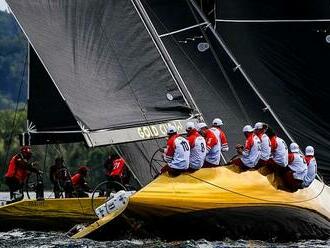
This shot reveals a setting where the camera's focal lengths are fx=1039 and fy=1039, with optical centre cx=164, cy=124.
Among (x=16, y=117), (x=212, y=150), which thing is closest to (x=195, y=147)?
(x=212, y=150)

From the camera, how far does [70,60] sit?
16141 millimetres

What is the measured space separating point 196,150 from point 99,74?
77.3 inches

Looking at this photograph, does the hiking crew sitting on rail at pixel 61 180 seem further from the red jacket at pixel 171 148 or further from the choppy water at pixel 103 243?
the red jacket at pixel 171 148

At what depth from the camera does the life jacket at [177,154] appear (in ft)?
50.9

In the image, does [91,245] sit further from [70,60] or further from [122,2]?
[122,2]

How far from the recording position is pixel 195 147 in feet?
52.5

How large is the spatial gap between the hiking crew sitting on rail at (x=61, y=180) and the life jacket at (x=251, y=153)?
15.1ft

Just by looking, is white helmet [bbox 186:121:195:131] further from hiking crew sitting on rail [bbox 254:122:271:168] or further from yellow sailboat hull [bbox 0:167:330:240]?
hiking crew sitting on rail [bbox 254:122:271:168]

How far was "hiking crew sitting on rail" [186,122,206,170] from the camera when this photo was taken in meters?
15.9

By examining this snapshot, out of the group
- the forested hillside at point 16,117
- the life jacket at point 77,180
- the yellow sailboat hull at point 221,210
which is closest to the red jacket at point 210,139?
the yellow sailboat hull at point 221,210

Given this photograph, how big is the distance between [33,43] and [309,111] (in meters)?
7.50

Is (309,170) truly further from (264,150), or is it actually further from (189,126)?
(189,126)

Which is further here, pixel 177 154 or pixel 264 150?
pixel 264 150

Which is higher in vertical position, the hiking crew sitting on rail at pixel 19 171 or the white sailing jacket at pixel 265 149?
the hiking crew sitting on rail at pixel 19 171
